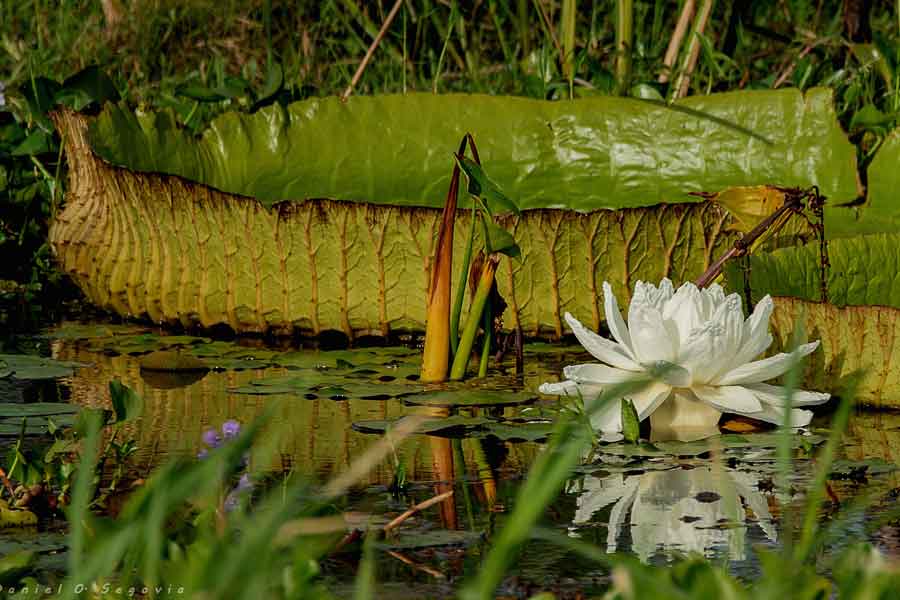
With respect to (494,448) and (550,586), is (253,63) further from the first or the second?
(550,586)

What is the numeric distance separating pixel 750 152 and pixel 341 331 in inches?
47.4

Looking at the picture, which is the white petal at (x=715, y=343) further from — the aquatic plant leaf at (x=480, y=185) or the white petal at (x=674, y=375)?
the aquatic plant leaf at (x=480, y=185)

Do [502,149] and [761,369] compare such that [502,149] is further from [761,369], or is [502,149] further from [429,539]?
[429,539]

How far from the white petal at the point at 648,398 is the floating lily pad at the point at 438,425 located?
24 cm

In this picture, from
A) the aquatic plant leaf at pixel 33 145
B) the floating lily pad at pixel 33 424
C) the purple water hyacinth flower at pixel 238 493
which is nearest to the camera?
the purple water hyacinth flower at pixel 238 493

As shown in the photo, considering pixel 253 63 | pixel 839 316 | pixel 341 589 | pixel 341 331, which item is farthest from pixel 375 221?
pixel 253 63

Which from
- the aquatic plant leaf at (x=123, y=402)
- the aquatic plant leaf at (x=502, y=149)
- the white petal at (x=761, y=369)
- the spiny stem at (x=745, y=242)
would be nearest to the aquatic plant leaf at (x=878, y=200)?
the aquatic plant leaf at (x=502, y=149)

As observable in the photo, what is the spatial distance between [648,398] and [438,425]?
334 millimetres

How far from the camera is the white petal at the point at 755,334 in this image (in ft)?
7.57

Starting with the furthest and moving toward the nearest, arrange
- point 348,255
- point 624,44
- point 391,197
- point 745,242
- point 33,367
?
point 624,44 → point 391,197 → point 348,255 → point 33,367 → point 745,242

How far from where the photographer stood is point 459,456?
2168 mm

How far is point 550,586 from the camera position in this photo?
60.3 inches

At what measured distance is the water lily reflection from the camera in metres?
1.69

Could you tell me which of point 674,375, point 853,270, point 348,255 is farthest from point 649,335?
point 348,255
